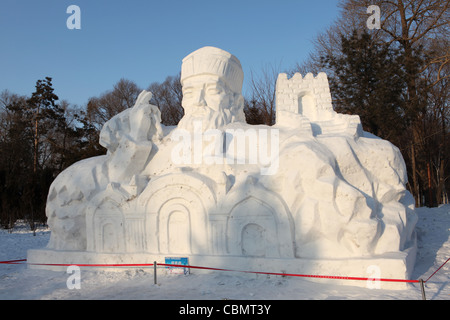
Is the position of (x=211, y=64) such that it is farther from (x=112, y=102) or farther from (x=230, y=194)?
(x=112, y=102)

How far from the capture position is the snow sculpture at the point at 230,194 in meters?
5.23

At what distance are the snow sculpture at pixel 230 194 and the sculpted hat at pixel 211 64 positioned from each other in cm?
2

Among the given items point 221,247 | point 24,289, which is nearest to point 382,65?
point 221,247

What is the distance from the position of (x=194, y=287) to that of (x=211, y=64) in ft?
13.9

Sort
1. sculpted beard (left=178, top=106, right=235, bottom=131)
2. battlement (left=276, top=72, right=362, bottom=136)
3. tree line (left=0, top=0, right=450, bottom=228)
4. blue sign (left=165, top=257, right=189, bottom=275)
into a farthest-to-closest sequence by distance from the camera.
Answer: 1. tree line (left=0, top=0, right=450, bottom=228)
2. battlement (left=276, top=72, right=362, bottom=136)
3. sculpted beard (left=178, top=106, right=235, bottom=131)
4. blue sign (left=165, top=257, right=189, bottom=275)

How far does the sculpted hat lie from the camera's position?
6969 millimetres

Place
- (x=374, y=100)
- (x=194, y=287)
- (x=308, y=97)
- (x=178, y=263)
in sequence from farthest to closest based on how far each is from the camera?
(x=374, y=100) → (x=308, y=97) → (x=178, y=263) → (x=194, y=287)

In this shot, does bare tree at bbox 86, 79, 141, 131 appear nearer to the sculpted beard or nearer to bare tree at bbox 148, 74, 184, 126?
bare tree at bbox 148, 74, 184, 126

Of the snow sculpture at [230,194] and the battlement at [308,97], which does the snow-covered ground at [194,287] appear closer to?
the snow sculpture at [230,194]

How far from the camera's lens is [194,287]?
5.03 meters

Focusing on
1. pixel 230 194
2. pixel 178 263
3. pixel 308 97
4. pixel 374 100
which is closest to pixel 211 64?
pixel 308 97

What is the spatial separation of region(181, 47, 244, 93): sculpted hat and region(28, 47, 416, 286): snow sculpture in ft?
0.08

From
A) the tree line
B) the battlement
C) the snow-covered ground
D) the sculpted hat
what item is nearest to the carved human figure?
the sculpted hat

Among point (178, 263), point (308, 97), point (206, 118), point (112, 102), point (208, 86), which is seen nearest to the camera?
point (178, 263)
